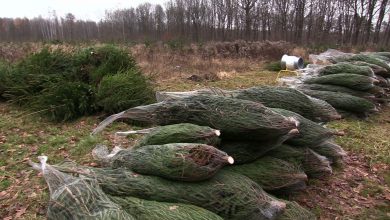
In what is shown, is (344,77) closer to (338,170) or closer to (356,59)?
(356,59)

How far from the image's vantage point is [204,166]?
100 inches

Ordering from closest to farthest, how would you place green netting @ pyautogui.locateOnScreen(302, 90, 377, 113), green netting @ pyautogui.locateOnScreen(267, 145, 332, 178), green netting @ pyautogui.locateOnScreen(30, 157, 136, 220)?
green netting @ pyautogui.locateOnScreen(30, 157, 136, 220) → green netting @ pyautogui.locateOnScreen(267, 145, 332, 178) → green netting @ pyautogui.locateOnScreen(302, 90, 377, 113)

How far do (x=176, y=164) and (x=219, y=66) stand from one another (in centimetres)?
1424

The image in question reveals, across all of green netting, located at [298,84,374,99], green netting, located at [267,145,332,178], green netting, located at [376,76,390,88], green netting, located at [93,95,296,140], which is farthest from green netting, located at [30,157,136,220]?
green netting, located at [376,76,390,88]

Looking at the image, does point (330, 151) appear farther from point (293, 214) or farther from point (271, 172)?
point (293, 214)

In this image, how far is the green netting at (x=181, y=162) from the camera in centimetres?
253

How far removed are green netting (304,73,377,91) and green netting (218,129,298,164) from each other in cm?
457

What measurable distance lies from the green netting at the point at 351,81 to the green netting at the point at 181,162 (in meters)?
5.45

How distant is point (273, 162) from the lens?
3289 mm

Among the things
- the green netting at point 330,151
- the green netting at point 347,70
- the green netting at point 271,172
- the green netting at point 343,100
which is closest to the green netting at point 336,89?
the green netting at point 343,100

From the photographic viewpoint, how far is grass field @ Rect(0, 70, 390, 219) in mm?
3605

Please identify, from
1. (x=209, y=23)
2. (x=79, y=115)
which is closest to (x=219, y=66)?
(x=79, y=115)

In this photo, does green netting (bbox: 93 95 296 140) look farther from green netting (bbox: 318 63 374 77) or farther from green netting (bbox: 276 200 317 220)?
green netting (bbox: 318 63 374 77)

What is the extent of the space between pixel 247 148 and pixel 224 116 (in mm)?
367
